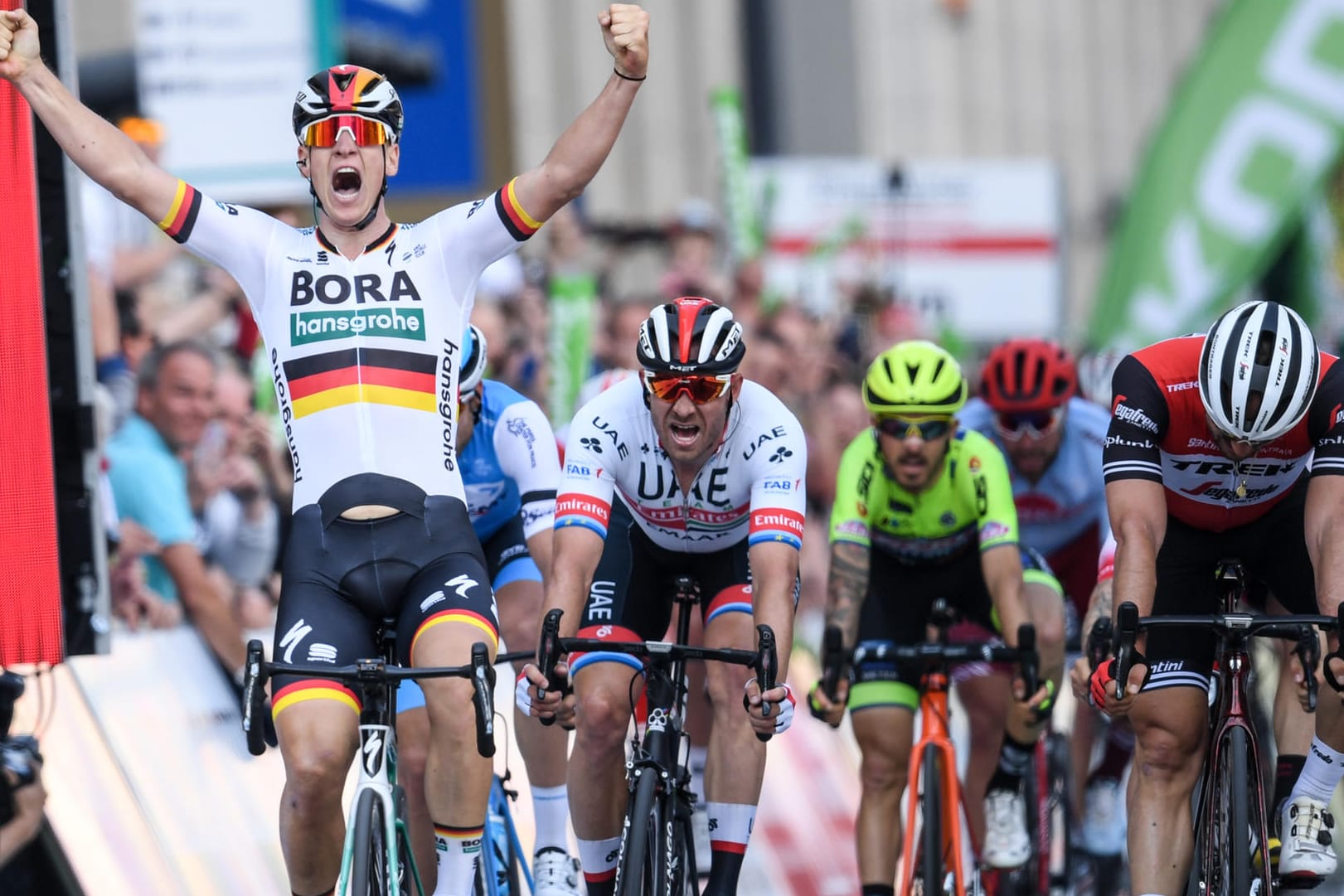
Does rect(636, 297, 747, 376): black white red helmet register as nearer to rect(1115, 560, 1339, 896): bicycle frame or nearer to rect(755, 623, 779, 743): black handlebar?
rect(755, 623, 779, 743): black handlebar

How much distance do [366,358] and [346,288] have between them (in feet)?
0.72

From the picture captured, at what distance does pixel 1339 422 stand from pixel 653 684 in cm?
235

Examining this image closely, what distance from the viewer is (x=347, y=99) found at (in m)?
5.85

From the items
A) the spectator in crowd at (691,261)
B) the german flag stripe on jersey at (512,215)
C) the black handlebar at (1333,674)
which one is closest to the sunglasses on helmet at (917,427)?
the black handlebar at (1333,674)

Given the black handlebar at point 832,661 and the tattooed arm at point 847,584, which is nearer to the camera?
the black handlebar at point 832,661

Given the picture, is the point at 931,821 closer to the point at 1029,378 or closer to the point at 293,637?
the point at 1029,378

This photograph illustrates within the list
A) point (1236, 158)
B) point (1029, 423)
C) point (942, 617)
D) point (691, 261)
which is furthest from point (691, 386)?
point (1236, 158)

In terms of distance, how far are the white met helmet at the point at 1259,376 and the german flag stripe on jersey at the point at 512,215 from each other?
2149 mm

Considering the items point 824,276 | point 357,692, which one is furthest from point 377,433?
point 824,276

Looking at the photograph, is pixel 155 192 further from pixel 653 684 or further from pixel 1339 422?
pixel 1339 422

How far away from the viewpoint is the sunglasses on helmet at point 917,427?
24.2ft

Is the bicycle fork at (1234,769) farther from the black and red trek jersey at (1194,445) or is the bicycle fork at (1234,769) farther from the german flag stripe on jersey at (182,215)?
the german flag stripe on jersey at (182,215)

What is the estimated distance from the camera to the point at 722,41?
23766 millimetres

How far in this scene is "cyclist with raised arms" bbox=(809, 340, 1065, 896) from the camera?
737 cm
